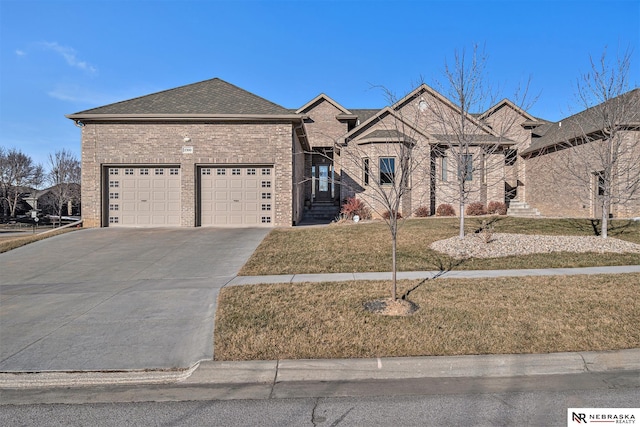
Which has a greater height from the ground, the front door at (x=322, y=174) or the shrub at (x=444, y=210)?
the front door at (x=322, y=174)

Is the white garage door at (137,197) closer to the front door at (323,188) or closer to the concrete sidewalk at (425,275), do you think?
the concrete sidewalk at (425,275)

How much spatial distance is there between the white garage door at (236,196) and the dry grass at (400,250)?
232 cm

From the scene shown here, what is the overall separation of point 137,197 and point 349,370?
1548 centimetres

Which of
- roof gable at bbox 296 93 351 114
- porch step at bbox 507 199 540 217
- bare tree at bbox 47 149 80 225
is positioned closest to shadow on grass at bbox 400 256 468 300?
porch step at bbox 507 199 540 217

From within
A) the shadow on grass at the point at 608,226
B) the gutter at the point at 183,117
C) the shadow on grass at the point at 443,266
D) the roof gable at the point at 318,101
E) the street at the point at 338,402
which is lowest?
the street at the point at 338,402

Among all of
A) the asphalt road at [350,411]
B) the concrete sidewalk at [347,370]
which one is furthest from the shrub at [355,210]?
the asphalt road at [350,411]

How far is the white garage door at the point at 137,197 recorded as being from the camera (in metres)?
16.9

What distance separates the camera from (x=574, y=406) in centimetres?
358

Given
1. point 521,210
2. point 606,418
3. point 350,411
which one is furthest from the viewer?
point 521,210

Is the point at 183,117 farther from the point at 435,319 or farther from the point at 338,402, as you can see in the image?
the point at 338,402

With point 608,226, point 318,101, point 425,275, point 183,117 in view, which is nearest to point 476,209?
point 608,226

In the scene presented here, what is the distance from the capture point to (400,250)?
10734 mm

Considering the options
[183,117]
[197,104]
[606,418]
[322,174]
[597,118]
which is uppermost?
[197,104]

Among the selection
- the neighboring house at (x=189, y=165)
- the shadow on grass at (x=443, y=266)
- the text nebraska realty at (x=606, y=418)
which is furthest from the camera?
the neighboring house at (x=189, y=165)
